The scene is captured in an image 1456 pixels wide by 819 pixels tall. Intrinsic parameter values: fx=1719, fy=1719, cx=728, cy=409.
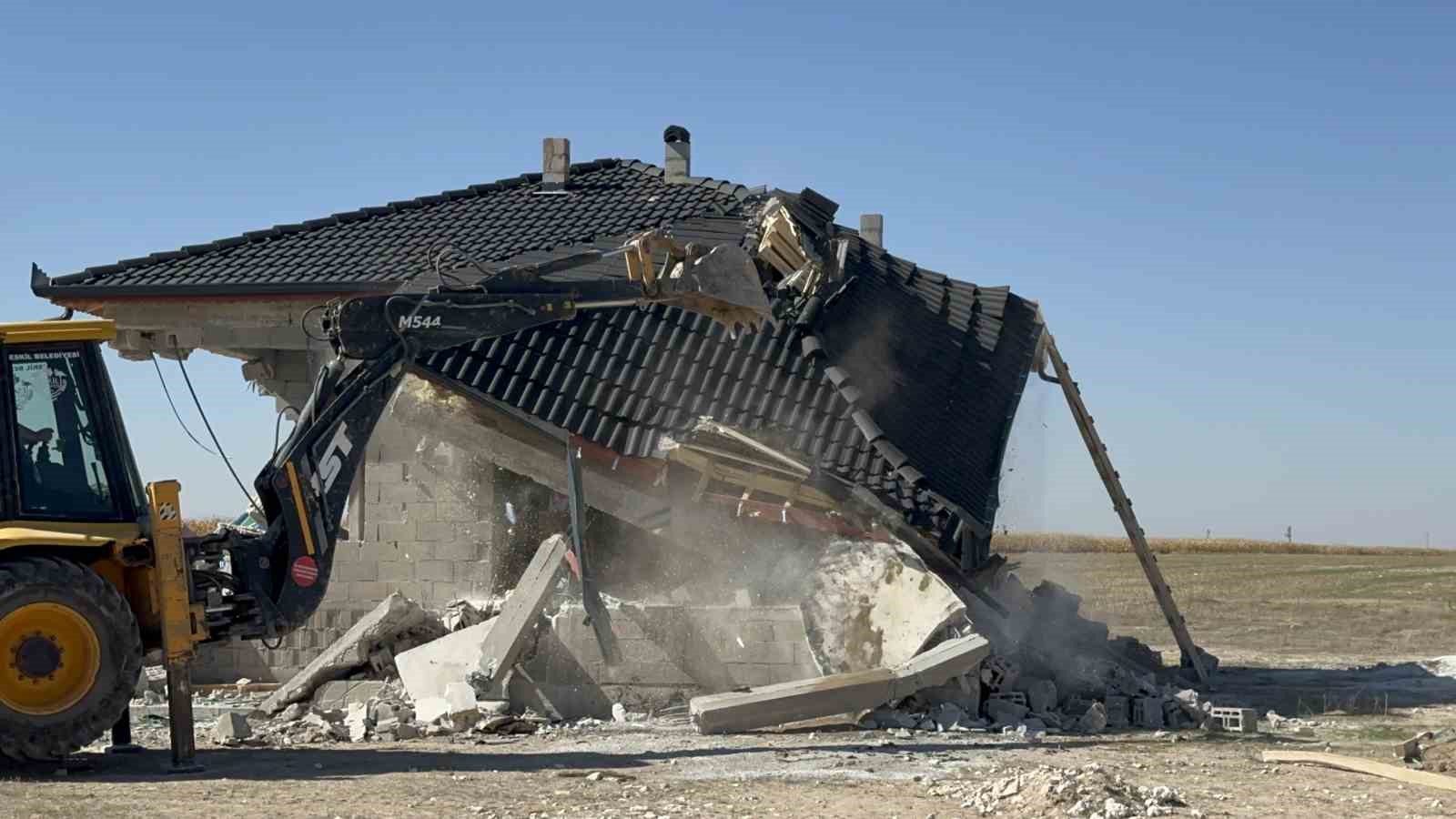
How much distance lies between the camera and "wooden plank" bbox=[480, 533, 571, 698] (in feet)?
43.8

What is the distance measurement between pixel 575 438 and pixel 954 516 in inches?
126

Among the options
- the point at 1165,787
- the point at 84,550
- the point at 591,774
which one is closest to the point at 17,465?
the point at 84,550

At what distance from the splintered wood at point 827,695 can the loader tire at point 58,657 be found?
4249mm

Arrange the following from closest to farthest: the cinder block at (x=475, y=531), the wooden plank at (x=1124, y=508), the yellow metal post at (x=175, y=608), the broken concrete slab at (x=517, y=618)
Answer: the yellow metal post at (x=175, y=608), the broken concrete slab at (x=517, y=618), the cinder block at (x=475, y=531), the wooden plank at (x=1124, y=508)

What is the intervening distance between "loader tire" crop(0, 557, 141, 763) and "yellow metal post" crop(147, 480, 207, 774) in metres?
0.31

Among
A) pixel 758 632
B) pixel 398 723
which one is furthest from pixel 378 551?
pixel 758 632

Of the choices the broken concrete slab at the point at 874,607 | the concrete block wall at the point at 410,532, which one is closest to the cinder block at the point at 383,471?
the concrete block wall at the point at 410,532

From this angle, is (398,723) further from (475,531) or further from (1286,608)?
(1286,608)

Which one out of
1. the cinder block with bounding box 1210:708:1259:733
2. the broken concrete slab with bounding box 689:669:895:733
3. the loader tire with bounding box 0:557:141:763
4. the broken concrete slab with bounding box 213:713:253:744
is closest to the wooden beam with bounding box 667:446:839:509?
the broken concrete slab with bounding box 689:669:895:733

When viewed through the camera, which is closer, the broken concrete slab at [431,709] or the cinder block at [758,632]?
the broken concrete slab at [431,709]

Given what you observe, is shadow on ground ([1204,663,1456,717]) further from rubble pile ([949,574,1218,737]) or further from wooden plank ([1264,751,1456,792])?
wooden plank ([1264,751,1456,792])

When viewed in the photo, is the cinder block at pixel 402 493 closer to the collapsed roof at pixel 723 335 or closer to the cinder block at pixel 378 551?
the cinder block at pixel 378 551

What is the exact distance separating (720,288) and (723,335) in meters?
3.24

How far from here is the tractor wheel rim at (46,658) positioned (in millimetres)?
9805
